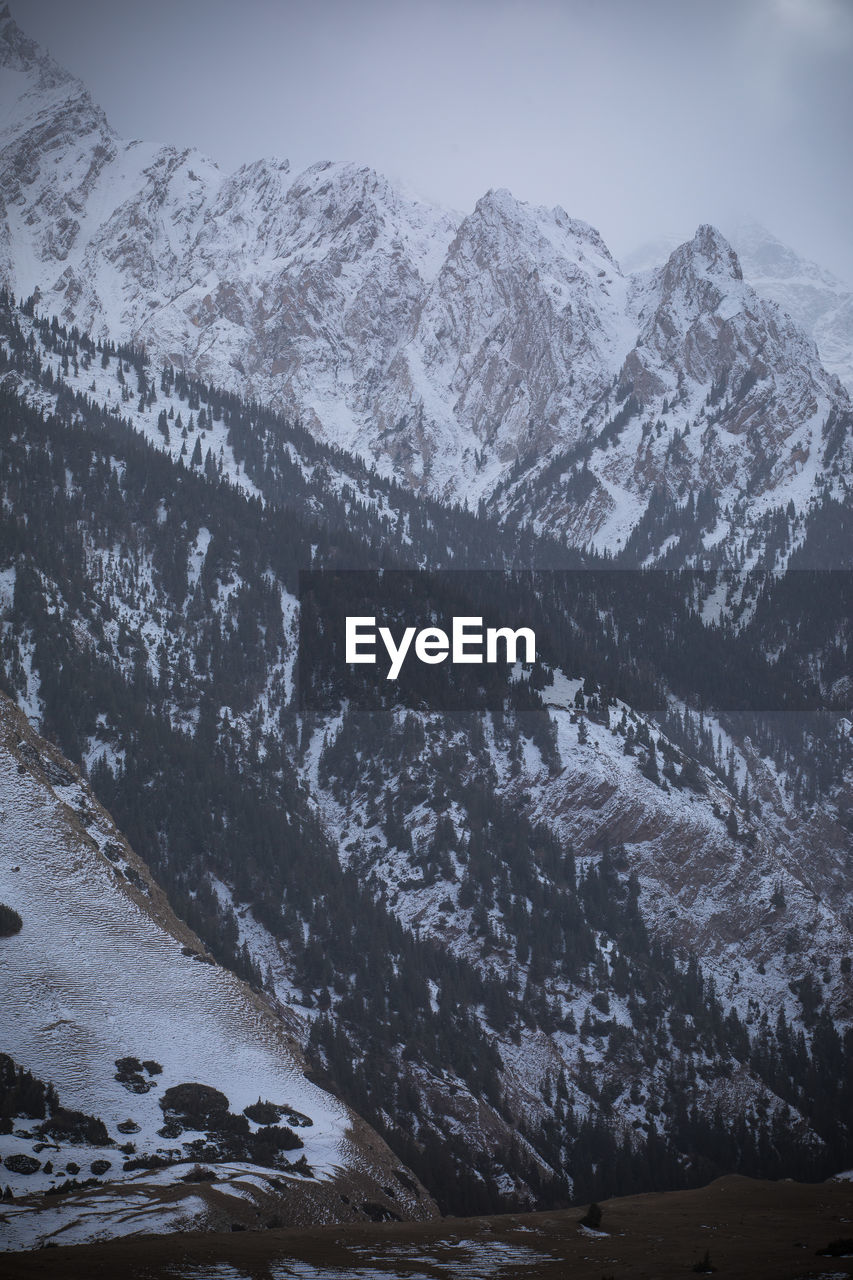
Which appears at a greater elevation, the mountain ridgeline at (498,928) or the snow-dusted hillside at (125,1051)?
the snow-dusted hillside at (125,1051)

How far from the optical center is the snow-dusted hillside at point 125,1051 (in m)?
72.6

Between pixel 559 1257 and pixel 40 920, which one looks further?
pixel 40 920

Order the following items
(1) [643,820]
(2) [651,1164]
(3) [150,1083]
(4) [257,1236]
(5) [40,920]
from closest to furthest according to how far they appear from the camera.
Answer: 1. (4) [257,1236]
2. (3) [150,1083]
3. (5) [40,920]
4. (2) [651,1164]
5. (1) [643,820]

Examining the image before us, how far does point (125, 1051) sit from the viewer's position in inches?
3676

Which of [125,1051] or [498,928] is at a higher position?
[125,1051]

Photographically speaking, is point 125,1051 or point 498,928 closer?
point 125,1051

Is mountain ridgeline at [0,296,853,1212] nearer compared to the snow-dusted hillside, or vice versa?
the snow-dusted hillside

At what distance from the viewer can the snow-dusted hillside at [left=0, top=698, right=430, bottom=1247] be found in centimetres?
7262

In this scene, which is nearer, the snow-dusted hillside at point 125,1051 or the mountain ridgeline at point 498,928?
the snow-dusted hillside at point 125,1051

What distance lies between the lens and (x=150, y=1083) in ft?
297

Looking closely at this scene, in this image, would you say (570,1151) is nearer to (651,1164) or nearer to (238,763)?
(651,1164)

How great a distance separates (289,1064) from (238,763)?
301 feet

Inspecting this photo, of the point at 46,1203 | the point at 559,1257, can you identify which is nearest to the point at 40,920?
the point at 46,1203

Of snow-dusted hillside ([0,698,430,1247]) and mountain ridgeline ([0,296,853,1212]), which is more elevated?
snow-dusted hillside ([0,698,430,1247])
